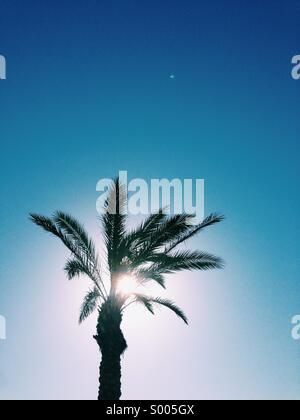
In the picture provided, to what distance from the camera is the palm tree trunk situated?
12.2 m

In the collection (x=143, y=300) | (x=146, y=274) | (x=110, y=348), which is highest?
(x=146, y=274)

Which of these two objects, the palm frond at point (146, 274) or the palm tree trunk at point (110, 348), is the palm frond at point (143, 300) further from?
the palm tree trunk at point (110, 348)

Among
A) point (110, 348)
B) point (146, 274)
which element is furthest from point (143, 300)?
point (110, 348)

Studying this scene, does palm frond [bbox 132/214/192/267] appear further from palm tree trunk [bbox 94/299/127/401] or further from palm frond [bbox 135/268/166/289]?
palm tree trunk [bbox 94/299/127/401]

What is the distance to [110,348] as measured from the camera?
489 inches

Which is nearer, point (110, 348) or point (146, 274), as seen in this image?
point (110, 348)

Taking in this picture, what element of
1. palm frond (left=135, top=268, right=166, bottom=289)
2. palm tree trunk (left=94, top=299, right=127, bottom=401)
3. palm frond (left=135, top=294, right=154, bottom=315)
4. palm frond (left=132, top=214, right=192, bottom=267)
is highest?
palm frond (left=132, top=214, right=192, bottom=267)

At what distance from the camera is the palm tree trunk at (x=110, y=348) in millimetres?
12219

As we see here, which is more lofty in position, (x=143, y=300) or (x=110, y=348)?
(x=143, y=300)

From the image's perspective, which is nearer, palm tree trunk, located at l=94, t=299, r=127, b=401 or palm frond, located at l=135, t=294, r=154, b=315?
palm tree trunk, located at l=94, t=299, r=127, b=401

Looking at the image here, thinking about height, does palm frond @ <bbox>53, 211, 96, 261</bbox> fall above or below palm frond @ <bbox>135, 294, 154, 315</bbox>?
above

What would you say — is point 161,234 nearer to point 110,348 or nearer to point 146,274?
point 146,274
